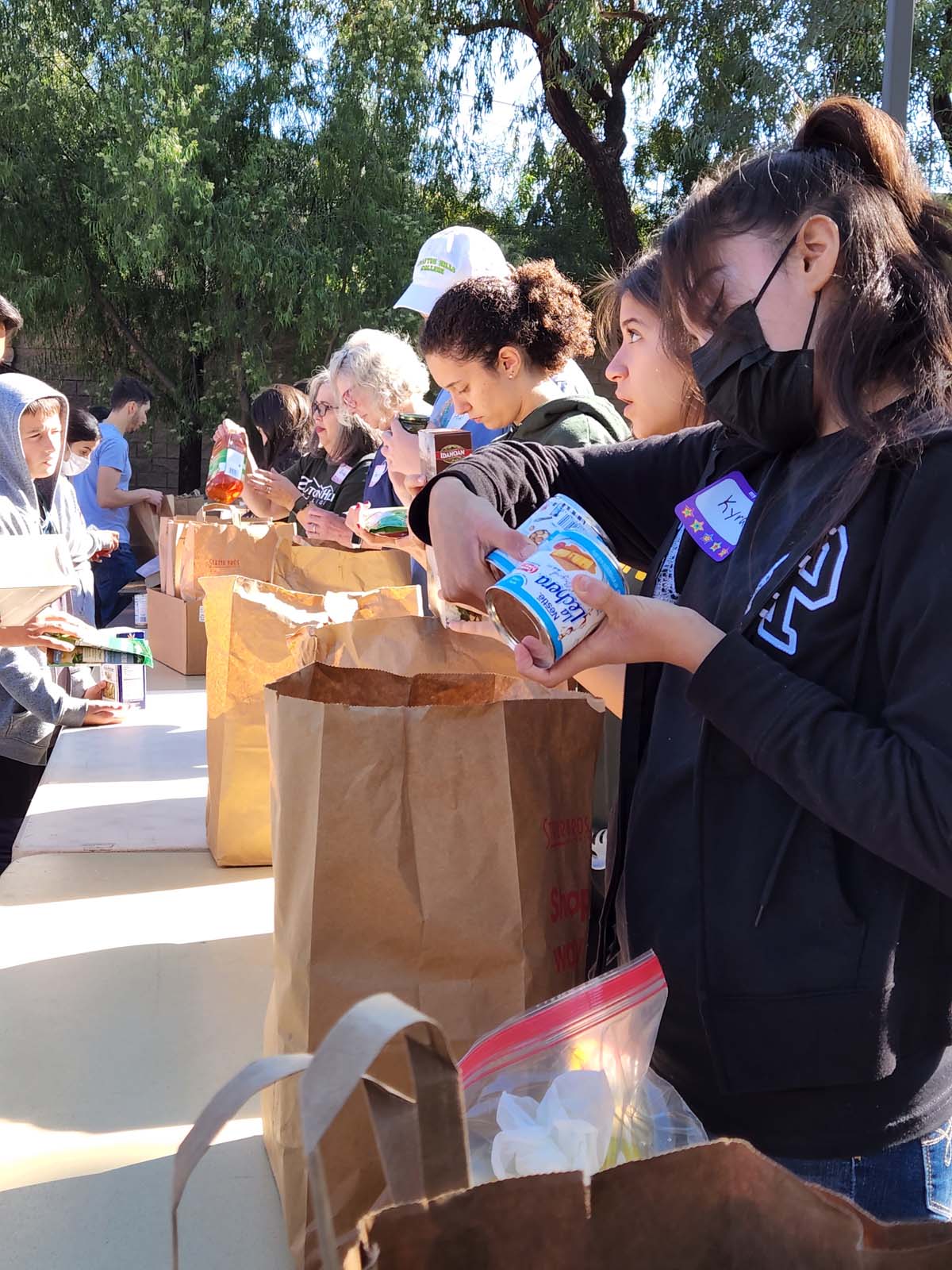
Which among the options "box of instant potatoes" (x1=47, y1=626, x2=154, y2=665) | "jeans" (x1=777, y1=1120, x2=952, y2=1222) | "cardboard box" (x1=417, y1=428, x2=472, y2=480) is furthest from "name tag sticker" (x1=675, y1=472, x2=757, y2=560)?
"box of instant potatoes" (x1=47, y1=626, x2=154, y2=665)

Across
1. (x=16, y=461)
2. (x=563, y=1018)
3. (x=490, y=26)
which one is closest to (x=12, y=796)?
(x=16, y=461)

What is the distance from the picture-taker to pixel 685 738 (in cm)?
79

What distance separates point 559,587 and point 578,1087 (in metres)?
0.32

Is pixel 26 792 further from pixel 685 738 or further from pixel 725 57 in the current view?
pixel 725 57

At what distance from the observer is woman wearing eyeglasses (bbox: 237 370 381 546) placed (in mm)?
3076

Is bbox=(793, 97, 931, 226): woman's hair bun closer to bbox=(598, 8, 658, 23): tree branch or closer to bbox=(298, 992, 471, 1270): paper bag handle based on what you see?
bbox=(298, 992, 471, 1270): paper bag handle

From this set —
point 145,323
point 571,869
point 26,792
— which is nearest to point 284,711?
point 571,869

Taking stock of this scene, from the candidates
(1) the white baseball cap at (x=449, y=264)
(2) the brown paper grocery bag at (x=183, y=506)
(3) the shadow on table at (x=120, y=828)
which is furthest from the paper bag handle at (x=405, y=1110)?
(2) the brown paper grocery bag at (x=183, y=506)

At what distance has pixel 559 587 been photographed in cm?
76

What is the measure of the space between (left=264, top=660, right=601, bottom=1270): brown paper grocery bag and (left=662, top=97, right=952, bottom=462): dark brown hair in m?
0.32

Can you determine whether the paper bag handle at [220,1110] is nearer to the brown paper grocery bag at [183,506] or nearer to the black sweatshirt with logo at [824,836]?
the black sweatshirt with logo at [824,836]

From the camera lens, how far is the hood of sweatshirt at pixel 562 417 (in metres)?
1.71

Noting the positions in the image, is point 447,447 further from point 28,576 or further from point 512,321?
point 28,576

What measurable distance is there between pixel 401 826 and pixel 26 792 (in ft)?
6.06
